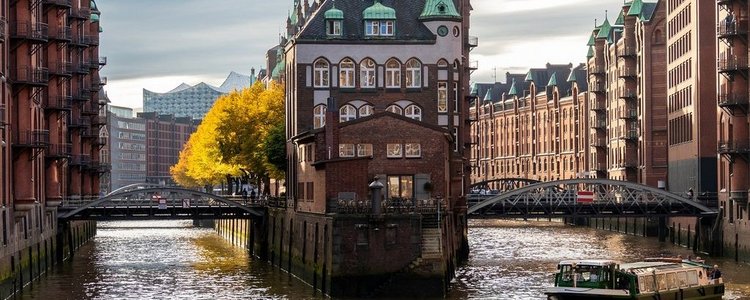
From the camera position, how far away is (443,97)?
9831 centimetres

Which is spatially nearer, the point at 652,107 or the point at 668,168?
the point at 668,168

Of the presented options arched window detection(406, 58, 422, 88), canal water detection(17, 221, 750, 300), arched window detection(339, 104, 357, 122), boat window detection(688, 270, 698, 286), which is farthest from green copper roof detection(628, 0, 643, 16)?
boat window detection(688, 270, 698, 286)

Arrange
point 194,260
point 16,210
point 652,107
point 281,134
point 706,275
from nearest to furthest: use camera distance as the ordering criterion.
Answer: point 706,275
point 16,210
point 194,260
point 281,134
point 652,107

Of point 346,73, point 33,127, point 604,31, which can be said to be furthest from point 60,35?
point 604,31

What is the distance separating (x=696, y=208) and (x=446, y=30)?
2398 centimetres

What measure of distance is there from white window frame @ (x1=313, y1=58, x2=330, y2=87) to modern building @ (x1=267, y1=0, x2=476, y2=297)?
0.20ft

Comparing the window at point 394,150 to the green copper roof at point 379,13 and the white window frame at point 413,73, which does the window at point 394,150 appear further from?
the green copper roof at point 379,13

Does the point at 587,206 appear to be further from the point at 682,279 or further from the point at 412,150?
the point at 682,279

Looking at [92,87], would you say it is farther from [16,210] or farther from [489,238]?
[16,210]

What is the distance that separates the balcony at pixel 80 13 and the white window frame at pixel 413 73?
96.2 ft

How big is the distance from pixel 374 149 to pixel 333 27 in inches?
865

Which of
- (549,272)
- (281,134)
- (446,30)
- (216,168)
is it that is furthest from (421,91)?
(216,168)

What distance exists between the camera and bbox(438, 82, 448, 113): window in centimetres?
9784

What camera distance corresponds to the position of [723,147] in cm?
10206
